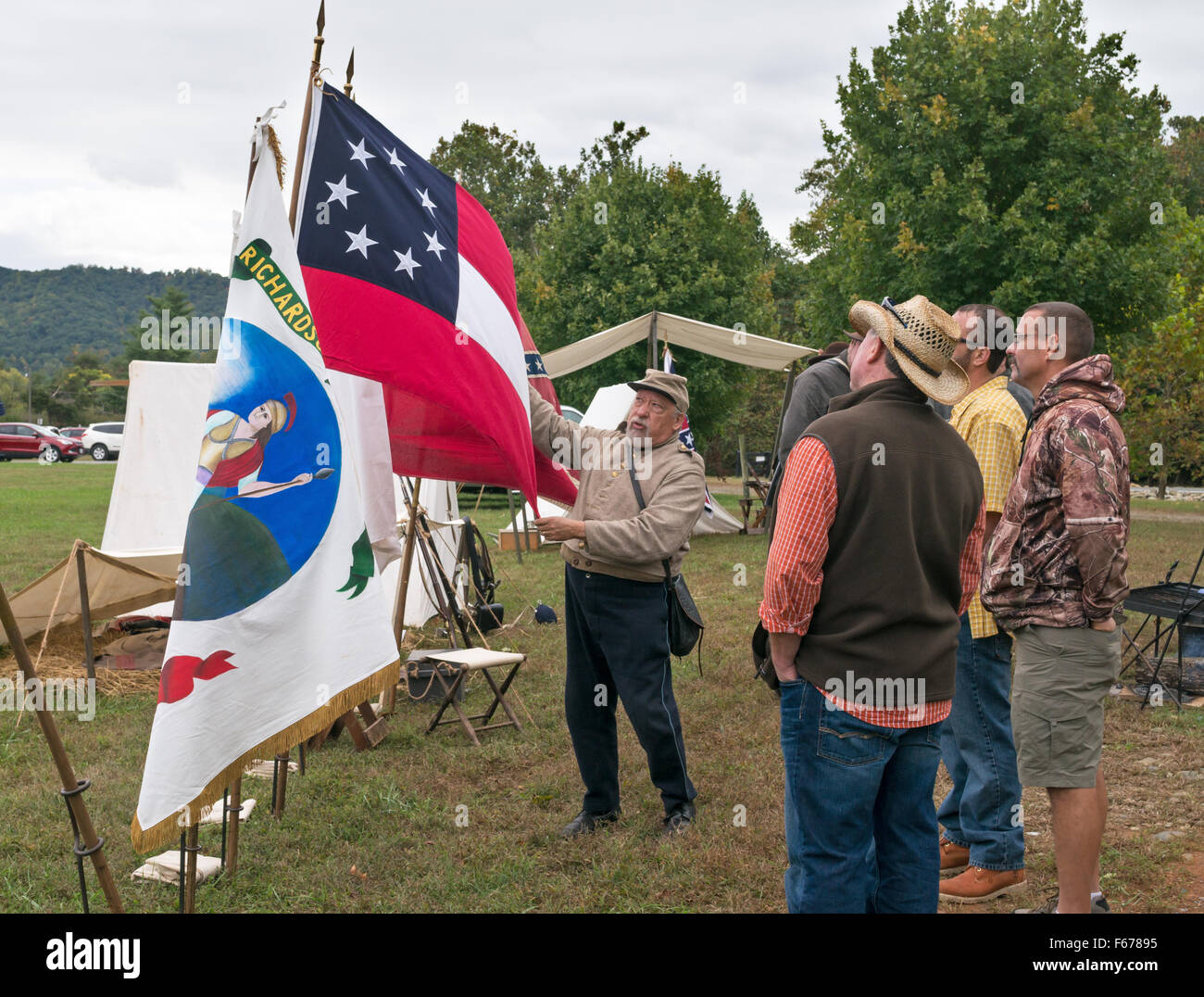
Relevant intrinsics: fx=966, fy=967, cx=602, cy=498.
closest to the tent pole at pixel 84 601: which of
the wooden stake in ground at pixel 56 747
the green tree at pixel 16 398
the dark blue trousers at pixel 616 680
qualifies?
the dark blue trousers at pixel 616 680

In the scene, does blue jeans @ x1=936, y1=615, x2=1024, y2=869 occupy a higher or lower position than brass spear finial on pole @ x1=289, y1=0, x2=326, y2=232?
lower

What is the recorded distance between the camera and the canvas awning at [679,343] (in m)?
13.0

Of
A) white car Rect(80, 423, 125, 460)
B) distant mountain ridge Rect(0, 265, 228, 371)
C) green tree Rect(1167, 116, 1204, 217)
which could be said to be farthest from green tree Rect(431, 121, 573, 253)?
distant mountain ridge Rect(0, 265, 228, 371)

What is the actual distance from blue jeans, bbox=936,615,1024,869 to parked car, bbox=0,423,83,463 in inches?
1662

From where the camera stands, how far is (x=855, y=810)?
2.49 metres

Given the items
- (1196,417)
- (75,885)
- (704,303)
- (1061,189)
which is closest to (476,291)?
(75,885)

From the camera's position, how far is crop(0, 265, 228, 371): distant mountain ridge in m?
125

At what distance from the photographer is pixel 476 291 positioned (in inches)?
177

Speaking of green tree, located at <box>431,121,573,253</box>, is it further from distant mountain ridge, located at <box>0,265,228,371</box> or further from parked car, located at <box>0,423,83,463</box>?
distant mountain ridge, located at <box>0,265,228,371</box>

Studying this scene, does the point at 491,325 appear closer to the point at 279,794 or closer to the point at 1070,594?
the point at 279,794

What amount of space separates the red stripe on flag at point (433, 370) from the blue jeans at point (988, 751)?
1926 mm

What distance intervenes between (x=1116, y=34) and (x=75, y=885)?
707 inches

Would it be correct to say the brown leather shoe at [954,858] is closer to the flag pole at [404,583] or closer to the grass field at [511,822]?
the grass field at [511,822]
